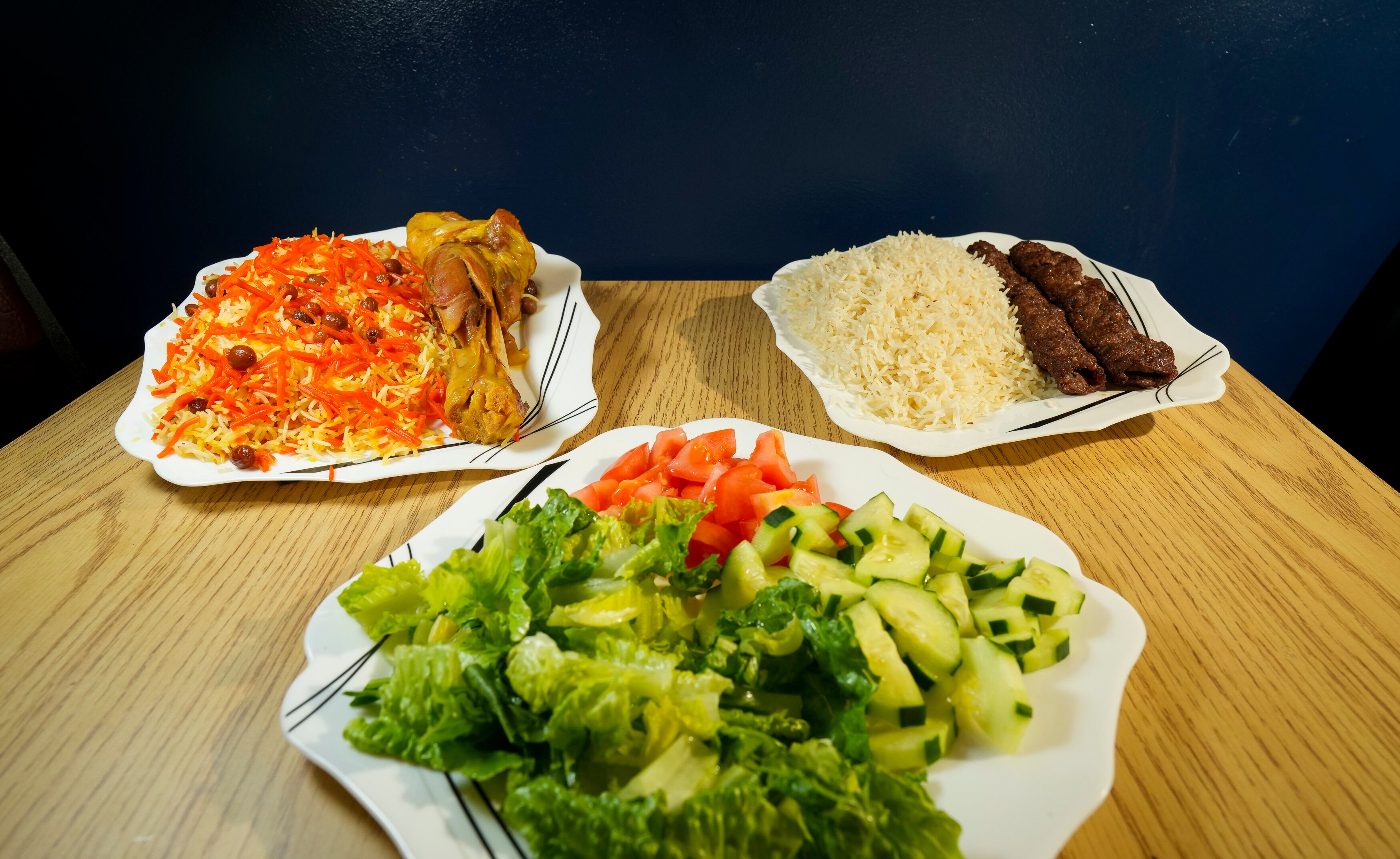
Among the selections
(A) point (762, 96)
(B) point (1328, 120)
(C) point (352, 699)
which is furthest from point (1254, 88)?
(C) point (352, 699)

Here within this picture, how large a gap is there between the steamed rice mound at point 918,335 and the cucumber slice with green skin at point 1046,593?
60cm

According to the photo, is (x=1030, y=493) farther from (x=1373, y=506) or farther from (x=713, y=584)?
(x=713, y=584)

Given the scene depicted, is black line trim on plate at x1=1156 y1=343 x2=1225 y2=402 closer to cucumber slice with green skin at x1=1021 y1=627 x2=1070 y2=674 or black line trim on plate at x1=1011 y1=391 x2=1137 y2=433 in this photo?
black line trim on plate at x1=1011 y1=391 x2=1137 y2=433

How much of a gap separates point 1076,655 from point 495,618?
2.66ft

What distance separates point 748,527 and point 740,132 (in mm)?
1806

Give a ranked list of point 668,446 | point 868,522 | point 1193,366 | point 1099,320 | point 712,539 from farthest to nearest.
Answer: point 1099,320, point 1193,366, point 668,446, point 712,539, point 868,522

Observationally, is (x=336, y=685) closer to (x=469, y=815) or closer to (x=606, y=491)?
(x=469, y=815)

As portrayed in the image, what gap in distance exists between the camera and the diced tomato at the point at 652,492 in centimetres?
131

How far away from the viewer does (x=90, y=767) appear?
107 centimetres

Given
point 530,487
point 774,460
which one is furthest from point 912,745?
point 530,487

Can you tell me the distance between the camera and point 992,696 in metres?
0.93

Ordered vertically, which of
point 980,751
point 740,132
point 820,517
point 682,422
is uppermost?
point 740,132

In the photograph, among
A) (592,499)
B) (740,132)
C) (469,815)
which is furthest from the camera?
(740,132)

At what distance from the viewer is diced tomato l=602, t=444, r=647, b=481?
1444 mm
